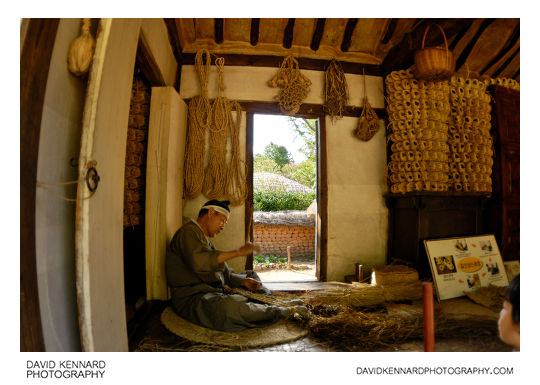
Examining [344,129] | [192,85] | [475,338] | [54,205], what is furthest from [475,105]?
[54,205]

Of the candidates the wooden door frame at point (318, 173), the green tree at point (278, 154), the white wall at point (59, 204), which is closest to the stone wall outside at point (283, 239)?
the wooden door frame at point (318, 173)

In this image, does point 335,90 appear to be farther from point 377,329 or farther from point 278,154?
point 278,154

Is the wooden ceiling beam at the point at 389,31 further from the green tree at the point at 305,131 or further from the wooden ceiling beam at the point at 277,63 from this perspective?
the green tree at the point at 305,131

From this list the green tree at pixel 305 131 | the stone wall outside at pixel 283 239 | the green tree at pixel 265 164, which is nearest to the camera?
the stone wall outside at pixel 283 239

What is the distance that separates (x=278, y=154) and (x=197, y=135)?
17.6 m

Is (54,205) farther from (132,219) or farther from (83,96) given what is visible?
(132,219)

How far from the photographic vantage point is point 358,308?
265 cm

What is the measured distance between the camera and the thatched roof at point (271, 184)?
9.58 meters

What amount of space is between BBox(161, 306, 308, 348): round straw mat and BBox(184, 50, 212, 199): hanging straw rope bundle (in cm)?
151

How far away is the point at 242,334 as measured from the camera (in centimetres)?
210

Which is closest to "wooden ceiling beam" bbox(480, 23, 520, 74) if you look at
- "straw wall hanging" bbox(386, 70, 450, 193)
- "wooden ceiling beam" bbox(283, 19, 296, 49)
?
"straw wall hanging" bbox(386, 70, 450, 193)

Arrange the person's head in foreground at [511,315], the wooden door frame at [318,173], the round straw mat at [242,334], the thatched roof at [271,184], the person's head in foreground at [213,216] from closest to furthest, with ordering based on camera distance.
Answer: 1. the person's head in foreground at [511,315]
2. the round straw mat at [242,334]
3. the person's head in foreground at [213,216]
4. the wooden door frame at [318,173]
5. the thatched roof at [271,184]

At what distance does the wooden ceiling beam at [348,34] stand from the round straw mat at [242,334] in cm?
323
